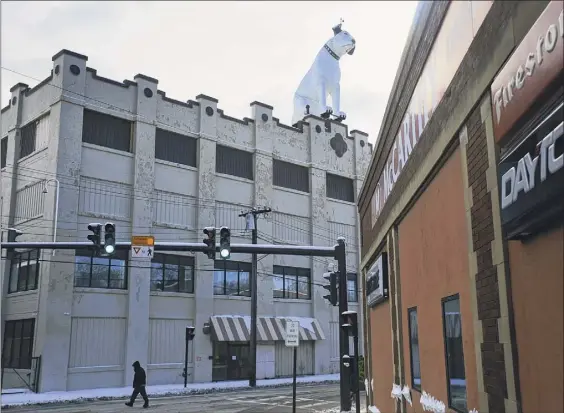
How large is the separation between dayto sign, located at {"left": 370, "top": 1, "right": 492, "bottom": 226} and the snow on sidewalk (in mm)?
20079

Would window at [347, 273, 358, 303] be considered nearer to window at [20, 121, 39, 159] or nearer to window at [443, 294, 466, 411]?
window at [20, 121, 39, 159]

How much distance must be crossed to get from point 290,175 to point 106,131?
13.8 meters

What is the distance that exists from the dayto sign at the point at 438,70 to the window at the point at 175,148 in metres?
26.1

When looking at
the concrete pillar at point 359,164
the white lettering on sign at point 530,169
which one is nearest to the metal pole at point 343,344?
the white lettering on sign at point 530,169

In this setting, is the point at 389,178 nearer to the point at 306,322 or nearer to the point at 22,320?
the point at 22,320

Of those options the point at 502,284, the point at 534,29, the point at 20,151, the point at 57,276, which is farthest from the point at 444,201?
the point at 20,151

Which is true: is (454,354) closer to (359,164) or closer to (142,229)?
(142,229)

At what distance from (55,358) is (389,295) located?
22.5m

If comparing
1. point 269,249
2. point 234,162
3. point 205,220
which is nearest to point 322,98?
point 234,162

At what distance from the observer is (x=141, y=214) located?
32.7 m

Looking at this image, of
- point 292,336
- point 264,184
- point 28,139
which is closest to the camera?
point 292,336

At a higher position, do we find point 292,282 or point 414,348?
point 292,282

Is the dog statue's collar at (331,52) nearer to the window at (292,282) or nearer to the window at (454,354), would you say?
the window at (292,282)

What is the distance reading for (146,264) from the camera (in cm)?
3238
